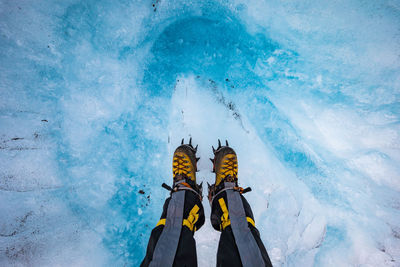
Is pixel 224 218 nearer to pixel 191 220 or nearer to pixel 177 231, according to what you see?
pixel 191 220

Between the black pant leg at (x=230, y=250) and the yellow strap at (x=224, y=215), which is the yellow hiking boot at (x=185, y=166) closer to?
the yellow strap at (x=224, y=215)

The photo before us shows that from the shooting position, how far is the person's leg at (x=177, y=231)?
92 cm

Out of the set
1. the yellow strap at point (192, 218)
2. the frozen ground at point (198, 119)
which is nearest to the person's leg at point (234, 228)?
the yellow strap at point (192, 218)

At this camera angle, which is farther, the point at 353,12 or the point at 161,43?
the point at 161,43

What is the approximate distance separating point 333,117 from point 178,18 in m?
1.89

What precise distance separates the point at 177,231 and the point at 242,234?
426 millimetres

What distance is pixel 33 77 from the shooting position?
141cm

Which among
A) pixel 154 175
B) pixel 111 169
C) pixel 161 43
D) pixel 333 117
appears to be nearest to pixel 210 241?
pixel 154 175

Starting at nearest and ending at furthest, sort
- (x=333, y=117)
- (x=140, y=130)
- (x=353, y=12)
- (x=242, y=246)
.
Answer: (x=242, y=246) → (x=353, y=12) → (x=333, y=117) → (x=140, y=130)

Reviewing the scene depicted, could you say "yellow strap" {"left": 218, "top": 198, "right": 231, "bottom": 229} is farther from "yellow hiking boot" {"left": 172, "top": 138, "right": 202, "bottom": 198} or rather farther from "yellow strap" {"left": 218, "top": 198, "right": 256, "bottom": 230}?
"yellow hiking boot" {"left": 172, "top": 138, "right": 202, "bottom": 198}

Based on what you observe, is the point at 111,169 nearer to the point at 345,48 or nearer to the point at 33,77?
the point at 33,77

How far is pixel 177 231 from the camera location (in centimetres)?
103

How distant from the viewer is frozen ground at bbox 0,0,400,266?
53.9 inches

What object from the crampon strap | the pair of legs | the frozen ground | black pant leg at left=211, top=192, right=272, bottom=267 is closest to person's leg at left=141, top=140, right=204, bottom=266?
the pair of legs
